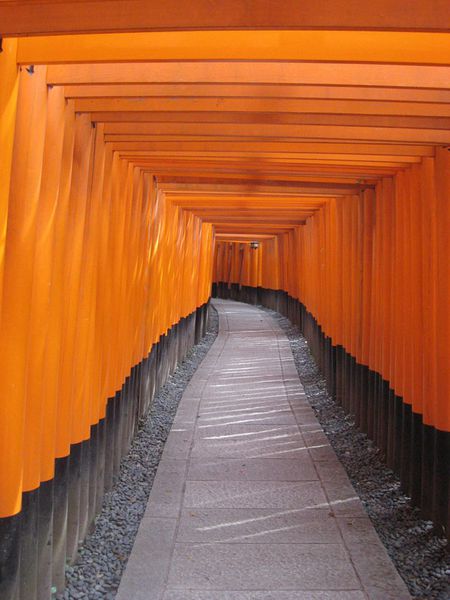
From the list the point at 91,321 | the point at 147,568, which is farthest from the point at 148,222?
the point at 147,568

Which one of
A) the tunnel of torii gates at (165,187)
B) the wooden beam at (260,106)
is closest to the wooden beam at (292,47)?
the tunnel of torii gates at (165,187)

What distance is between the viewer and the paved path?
160 inches

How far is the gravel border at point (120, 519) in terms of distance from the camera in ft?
13.5

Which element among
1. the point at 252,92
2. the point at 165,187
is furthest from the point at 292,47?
the point at 165,187

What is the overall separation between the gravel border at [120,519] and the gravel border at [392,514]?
182 centimetres

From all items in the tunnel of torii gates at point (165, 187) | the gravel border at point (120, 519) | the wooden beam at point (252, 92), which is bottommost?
the gravel border at point (120, 519)

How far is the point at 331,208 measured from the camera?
9898 millimetres

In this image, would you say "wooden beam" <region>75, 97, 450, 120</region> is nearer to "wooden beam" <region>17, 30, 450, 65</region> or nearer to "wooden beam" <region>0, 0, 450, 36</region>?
"wooden beam" <region>17, 30, 450, 65</region>

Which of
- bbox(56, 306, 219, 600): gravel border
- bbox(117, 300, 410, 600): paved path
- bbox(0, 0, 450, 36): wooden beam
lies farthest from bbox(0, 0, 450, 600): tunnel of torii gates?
bbox(117, 300, 410, 600): paved path

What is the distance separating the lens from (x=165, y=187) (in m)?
8.48

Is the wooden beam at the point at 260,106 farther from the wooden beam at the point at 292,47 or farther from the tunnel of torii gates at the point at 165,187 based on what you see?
the wooden beam at the point at 292,47

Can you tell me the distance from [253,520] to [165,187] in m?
4.64

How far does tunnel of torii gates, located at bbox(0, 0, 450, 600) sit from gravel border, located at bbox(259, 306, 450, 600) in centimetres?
18

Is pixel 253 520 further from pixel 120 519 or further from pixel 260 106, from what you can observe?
pixel 260 106
